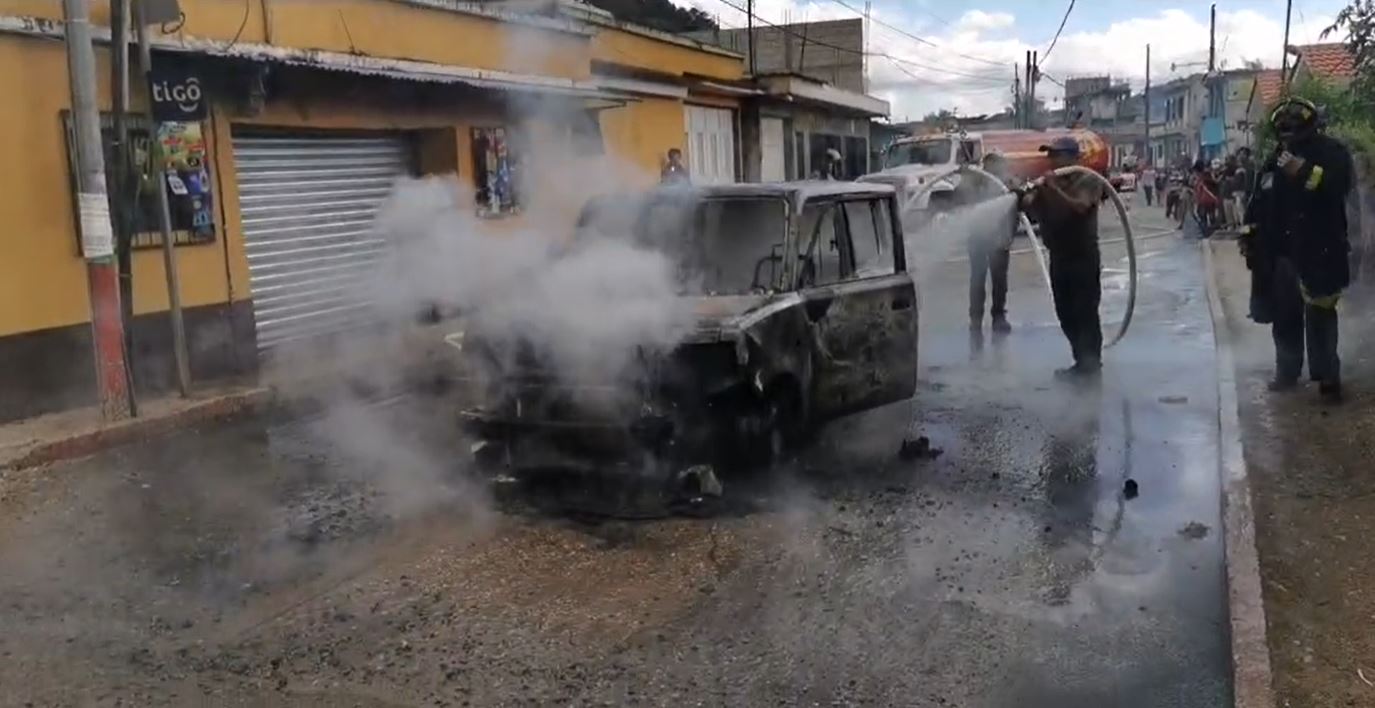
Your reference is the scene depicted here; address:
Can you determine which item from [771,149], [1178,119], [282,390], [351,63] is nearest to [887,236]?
[282,390]

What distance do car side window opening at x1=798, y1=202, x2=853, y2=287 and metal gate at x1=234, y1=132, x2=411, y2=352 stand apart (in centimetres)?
562

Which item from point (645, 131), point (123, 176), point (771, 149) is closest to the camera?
point (123, 176)

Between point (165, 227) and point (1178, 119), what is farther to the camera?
point (1178, 119)

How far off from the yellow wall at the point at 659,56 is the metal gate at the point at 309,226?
17.7ft

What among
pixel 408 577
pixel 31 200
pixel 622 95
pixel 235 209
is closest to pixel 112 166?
pixel 31 200

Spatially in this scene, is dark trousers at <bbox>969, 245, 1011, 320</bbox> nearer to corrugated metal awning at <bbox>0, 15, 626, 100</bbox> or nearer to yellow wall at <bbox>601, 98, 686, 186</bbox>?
corrugated metal awning at <bbox>0, 15, 626, 100</bbox>

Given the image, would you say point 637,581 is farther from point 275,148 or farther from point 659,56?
point 659,56

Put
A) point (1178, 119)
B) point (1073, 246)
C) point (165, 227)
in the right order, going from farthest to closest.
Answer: point (1178, 119) → point (1073, 246) → point (165, 227)

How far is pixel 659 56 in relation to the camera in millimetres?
20391

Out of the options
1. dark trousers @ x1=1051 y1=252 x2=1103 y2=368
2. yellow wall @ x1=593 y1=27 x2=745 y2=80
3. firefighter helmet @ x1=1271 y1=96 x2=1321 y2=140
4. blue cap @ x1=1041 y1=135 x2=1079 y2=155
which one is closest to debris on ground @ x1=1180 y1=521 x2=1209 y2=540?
firefighter helmet @ x1=1271 y1=96 x2=1321 y2=140

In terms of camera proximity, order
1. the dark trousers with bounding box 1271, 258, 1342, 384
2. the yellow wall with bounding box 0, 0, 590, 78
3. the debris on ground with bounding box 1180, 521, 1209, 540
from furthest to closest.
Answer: the yellow wall with bounding box 0, 0, 590, 78, the dark trousers with bounding box 1271, 258, 1342, 384, the debris on ground with bounding box 1180, 521, 1209, 540

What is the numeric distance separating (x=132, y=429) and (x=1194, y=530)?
663cm

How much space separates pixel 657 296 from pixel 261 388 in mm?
4581

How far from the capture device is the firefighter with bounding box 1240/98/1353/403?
7.45 meters
